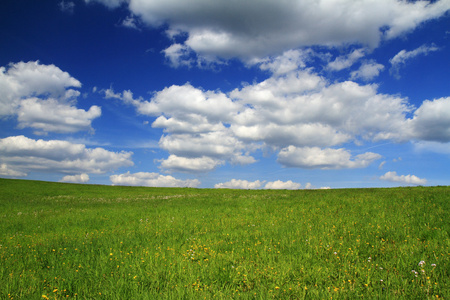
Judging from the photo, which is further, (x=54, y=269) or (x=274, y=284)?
(x=54, y=269)

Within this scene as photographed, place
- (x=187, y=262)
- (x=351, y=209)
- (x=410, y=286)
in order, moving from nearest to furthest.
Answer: (x=410, y=286)
(x=187, y=262)
(x=351, y=209)

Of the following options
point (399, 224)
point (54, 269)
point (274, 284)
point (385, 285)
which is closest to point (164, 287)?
point (274, 284)

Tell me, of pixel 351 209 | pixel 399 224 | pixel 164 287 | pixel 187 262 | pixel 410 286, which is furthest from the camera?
pixel 351 209

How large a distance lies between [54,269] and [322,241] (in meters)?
8.07

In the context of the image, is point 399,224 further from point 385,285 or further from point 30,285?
point 30,285

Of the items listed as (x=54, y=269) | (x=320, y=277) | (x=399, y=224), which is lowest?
(x=54, y=269)

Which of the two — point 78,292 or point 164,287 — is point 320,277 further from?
point 78,292

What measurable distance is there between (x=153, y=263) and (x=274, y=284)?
3.44m

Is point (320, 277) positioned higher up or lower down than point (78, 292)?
higher up

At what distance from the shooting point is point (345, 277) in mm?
5949

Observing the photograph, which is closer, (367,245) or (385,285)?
(385,285)

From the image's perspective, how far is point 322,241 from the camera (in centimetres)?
842

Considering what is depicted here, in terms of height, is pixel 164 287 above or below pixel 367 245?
below

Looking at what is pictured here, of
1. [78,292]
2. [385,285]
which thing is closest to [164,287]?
[78,292]
